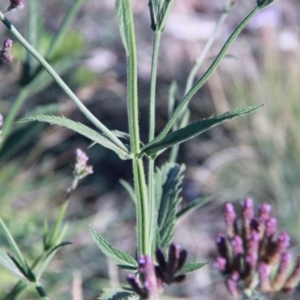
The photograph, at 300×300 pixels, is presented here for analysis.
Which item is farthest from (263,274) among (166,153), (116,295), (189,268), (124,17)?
(166,153)

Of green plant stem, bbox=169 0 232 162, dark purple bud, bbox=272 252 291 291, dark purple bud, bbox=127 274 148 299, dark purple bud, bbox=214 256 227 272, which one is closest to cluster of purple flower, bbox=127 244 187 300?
dark purple bud, bbox=127 274 148 299

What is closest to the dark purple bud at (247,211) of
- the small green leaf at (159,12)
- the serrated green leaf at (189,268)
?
the serrated green leaf at (189,268)

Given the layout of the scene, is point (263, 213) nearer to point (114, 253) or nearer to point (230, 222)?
point (230, 222)

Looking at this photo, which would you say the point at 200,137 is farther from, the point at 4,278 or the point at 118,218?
the point at 4,278

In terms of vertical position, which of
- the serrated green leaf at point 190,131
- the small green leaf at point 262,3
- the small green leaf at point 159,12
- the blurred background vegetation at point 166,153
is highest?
the small green leaf at point 159,12

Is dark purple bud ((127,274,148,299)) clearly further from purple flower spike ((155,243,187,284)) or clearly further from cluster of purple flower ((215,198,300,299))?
cluster of purple flower ((215,198,300,299))

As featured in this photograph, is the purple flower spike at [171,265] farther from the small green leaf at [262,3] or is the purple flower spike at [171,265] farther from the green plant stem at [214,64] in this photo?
the small green leaf at [262,3]

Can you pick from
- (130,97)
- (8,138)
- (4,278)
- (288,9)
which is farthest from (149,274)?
(288,9)
